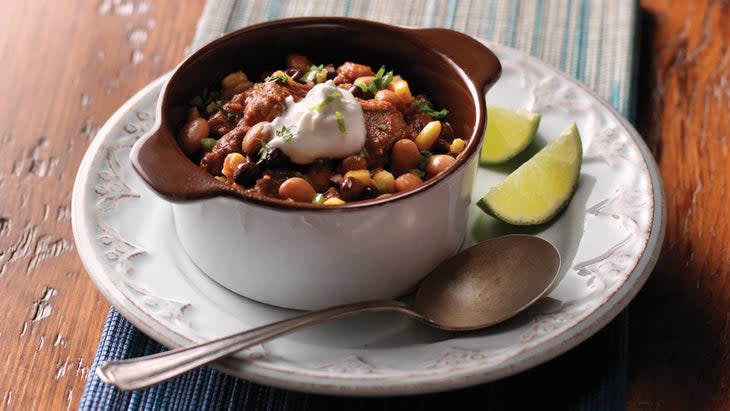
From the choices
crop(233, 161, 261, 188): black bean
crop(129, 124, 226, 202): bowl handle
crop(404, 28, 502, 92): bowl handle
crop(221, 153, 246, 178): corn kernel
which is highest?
crop(404, 28, 502, 92): bowl handle

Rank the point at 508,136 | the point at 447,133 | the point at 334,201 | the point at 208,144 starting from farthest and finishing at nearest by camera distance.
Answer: the point at 508,136, the point at 447,133, the point at 208,144, the point at 334,201

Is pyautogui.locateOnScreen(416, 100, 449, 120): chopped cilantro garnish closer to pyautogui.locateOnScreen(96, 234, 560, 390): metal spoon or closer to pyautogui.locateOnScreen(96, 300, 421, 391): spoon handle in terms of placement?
pyautogui.locateOnScreen(96, 234, 560, 390): metal spoon

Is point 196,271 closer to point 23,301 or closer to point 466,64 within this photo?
point 23,301

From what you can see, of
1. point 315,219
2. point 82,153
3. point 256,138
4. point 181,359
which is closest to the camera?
point 181,359

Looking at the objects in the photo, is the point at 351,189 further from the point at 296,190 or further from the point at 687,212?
the point at 687,212

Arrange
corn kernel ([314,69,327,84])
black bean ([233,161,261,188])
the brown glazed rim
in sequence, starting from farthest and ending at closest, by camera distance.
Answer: corn kernel ([314,69,327,84]) → black bean ([233,161,261,188]) → the brown glazed rim

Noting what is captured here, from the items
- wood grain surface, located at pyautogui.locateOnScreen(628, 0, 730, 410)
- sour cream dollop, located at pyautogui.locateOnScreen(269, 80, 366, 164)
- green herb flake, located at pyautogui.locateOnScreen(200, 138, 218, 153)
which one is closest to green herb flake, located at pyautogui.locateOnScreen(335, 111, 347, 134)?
sour cream dollop, located at pyautogui.locateOnScreen(269, 80, 366, 164)

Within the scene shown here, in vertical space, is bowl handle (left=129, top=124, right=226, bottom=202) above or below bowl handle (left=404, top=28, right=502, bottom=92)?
below

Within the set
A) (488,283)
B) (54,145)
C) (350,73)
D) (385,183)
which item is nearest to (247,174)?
(385,183)
